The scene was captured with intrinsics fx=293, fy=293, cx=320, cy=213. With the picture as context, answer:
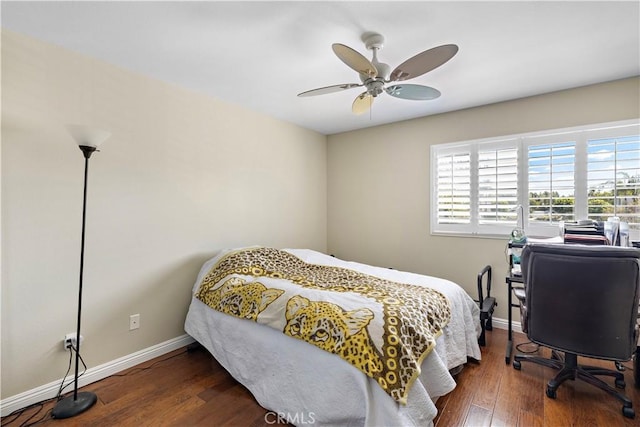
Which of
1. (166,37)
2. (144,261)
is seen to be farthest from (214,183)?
(166,37)

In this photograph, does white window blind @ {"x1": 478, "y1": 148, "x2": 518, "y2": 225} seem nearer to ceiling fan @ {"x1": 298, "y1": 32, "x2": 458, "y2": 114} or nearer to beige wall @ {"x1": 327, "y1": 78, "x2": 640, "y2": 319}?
beige wall @ {"x1": 327, "y1": 78, "x2": 640, "y2": 319}

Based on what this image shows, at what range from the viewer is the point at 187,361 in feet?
8.14

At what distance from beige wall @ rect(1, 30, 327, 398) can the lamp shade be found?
1.19 feet

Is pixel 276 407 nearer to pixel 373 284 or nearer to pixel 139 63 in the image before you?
pixel 373 284

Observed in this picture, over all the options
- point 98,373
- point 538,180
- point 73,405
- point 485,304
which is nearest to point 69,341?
point 98,373

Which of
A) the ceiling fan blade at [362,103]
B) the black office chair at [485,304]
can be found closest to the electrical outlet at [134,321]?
the ceiling fan blade at [362,103]

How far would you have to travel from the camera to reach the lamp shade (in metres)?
1.79

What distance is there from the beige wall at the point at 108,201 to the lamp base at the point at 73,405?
0.83 ft

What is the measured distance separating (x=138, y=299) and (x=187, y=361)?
2.18ft

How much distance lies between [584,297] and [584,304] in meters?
0.04

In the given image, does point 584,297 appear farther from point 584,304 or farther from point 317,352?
point 317,352

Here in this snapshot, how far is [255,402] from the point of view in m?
1.92

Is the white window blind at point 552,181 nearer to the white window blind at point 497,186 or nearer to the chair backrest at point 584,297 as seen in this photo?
the white window blind at point 497,186

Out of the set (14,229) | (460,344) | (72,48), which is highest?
(72,48)
